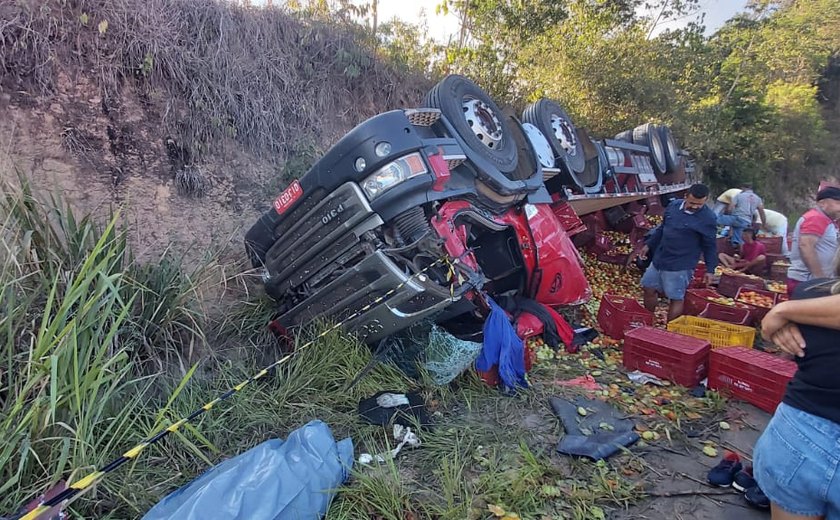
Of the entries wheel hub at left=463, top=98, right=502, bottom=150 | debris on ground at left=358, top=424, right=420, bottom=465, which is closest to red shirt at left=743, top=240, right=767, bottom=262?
wheel hub at left=463, top=98, right=502, bottom=150

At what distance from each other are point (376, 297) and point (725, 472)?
1990 mm

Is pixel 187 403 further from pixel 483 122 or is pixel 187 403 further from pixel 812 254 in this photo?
pixel 812 254

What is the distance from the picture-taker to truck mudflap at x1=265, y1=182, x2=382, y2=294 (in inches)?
111

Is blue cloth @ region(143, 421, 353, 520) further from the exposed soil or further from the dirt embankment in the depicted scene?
the dirt embankment

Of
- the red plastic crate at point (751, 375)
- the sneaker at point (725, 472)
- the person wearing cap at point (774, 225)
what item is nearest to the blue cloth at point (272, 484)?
the sneaker at point (725, 472)

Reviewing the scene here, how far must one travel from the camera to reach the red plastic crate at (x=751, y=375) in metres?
3.10

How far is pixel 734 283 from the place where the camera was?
5.62 meters

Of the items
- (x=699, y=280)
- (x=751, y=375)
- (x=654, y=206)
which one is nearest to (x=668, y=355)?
(x=751, y=375)

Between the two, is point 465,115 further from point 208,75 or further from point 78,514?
point 78,514

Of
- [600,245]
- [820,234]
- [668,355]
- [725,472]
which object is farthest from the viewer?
[600,245]

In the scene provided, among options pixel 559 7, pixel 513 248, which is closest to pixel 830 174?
pixel 559 7

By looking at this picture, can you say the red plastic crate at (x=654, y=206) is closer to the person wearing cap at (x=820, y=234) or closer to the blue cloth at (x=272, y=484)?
the person wearing cap at (x=820, y=234)

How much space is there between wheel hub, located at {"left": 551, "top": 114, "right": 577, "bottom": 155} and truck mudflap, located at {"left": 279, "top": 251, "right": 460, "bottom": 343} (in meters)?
3.29

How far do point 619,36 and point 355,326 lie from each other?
32.3ft
